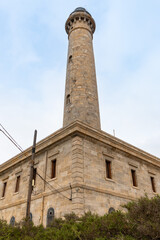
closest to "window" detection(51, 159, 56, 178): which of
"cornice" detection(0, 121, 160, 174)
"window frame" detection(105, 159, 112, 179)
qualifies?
"cornice" detection(0, 121, 160, 174)

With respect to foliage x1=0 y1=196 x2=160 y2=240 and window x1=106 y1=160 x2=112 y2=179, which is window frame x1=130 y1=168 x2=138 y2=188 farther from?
foliage x1=0 y1=196 x2=160 y2=240

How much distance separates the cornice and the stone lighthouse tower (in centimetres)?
361

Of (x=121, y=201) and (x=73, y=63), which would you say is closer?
(x=121, y=201)

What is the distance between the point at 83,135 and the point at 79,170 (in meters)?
2.61

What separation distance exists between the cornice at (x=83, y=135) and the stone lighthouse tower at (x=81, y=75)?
3609 mm

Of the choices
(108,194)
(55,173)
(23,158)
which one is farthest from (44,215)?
(23,158)

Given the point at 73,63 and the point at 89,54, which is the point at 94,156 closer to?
the point at 73,63

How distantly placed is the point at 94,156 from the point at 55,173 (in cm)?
301

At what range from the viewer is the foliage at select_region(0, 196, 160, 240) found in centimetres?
888

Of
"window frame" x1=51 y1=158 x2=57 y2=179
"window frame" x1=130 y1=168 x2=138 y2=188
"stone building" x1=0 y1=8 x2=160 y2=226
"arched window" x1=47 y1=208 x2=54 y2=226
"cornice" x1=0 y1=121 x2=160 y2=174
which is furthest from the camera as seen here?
"window frame" x1=130 y1=168 x2=138 y2=188

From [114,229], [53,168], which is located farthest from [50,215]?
[114,229]

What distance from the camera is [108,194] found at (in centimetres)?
1555

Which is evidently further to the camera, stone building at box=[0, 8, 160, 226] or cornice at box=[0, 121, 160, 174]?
cornice at box=[0, 121, 160, 174]

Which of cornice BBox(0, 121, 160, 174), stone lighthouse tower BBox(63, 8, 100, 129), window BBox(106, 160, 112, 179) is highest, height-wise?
stone lighthouse tower BBox(63, 8, 100, 129)
